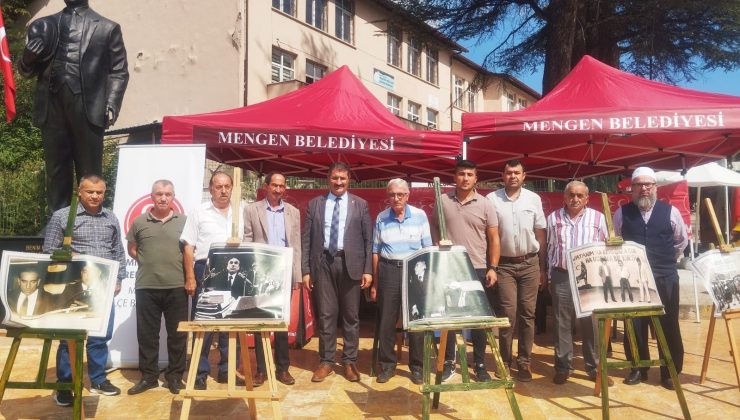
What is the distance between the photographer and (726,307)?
156 inches

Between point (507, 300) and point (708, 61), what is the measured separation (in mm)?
10810

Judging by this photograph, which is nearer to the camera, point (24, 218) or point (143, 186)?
point (143, 186)

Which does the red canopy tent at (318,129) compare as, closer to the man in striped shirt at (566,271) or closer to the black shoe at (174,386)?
the man in striped shirt at (566,271)

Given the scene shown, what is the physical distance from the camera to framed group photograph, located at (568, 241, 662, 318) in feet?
11.6

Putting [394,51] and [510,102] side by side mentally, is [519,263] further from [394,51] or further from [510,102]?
[510,102]

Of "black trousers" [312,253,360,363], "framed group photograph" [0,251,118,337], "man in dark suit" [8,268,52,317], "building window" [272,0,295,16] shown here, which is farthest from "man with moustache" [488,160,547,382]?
"building window" [272,0,295,16]

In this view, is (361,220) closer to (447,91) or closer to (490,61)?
(490,61)

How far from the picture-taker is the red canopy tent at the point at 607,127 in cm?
488

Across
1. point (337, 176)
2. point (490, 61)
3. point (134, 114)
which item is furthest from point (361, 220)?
point (134, 114)

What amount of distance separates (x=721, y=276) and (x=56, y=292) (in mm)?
4657

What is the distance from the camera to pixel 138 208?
4.84 metres

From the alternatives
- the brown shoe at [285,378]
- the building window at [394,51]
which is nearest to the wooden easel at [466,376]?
the brown shoe at [285,378]

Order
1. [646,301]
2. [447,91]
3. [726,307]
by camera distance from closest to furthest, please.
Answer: [646,301]
[726,307]
[447,91]

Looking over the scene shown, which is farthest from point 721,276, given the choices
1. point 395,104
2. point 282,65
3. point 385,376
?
point 395,104
